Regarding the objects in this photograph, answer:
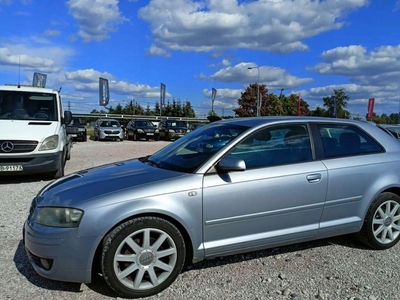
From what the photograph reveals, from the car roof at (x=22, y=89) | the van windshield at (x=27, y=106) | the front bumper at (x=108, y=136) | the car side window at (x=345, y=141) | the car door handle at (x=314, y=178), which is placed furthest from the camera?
the front bumper at (x=108, y=136)

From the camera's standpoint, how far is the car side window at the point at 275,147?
3.63 meters

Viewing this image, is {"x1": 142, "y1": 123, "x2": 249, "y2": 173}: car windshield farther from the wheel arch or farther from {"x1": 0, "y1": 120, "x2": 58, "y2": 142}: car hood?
{"x1": 0, "y1": 120, "x2": 58, "y2": 142}: car hood

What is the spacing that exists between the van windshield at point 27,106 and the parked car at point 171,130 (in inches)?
757

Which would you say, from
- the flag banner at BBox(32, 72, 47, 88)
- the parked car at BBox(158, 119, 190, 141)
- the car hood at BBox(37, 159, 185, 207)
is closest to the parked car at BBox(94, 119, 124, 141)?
the parked car at BBox(158, 119, 190, 141)

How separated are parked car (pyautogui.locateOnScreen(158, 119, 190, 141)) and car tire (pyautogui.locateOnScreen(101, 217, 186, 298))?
24.8 meters

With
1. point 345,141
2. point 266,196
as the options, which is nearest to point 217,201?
point 266,196

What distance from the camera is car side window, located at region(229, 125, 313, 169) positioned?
143 inches

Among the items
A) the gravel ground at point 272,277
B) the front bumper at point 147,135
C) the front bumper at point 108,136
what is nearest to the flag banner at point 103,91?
the front bumper at point 147,135

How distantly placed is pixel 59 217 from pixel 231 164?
1549 millimetres

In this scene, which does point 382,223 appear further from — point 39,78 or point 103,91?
point 103,91

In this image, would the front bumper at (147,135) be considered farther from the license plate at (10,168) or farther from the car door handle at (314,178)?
the car door handle at (314,178)

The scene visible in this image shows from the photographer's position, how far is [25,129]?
794 cm

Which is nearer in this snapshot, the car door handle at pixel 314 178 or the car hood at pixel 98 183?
the car hood at pixel 98 183

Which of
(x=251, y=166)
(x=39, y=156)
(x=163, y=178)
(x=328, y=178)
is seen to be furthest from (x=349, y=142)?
(x=39, y=156)
